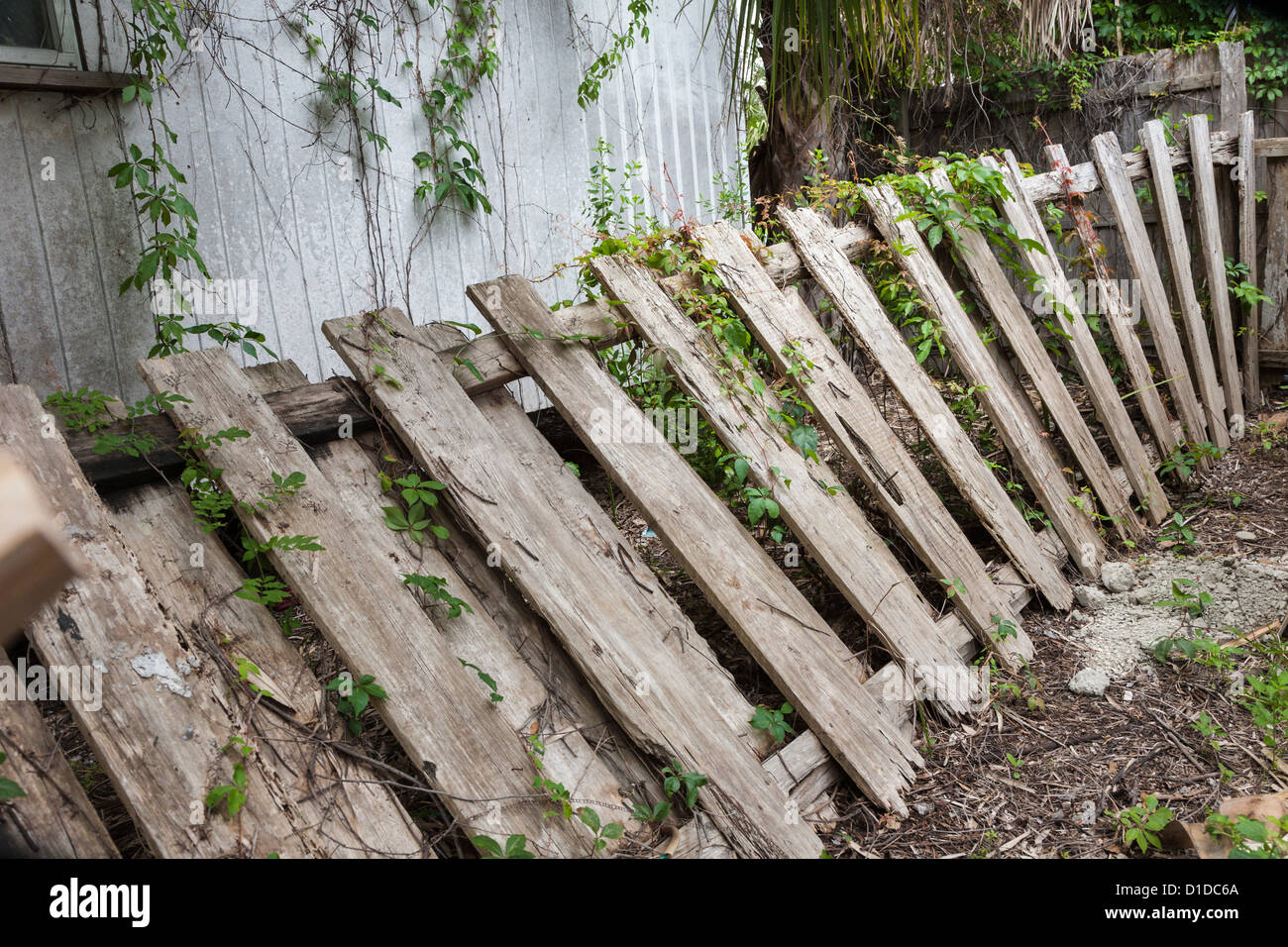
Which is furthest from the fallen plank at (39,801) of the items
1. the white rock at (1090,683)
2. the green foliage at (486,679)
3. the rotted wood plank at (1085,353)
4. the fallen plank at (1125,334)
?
the fallen plank at (1125,334)

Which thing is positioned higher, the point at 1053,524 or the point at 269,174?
the point at 269,174

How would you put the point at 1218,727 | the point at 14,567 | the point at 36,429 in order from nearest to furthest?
1. the point at 14,567
2. the point at 36,429
3. the point at 1218,727

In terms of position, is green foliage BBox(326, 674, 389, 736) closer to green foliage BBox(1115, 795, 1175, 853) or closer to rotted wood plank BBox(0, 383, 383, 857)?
rotted wood plank BBox(0, 383, 383, 857)

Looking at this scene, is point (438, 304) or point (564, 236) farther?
point (564, 236)

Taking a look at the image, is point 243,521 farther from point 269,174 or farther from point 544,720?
point 269,174

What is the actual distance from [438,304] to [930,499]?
260cm

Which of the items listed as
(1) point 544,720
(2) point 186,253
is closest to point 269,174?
(2) point 186,253

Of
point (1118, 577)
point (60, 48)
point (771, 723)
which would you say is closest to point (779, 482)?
point (771, 723)

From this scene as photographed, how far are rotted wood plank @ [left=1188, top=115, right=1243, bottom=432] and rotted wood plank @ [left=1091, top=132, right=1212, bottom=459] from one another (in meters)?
0.63

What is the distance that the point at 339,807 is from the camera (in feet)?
5.84

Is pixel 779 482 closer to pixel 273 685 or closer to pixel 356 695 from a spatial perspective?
pixel 356 695

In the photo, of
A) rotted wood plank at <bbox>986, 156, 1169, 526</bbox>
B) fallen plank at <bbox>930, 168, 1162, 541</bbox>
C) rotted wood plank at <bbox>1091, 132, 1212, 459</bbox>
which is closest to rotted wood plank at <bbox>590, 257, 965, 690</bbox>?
fallen plank at <bbox>930, 168, 1162, 541</bbox>

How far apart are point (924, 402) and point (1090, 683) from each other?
1143mm

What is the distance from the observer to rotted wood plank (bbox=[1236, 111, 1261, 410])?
545 cm
